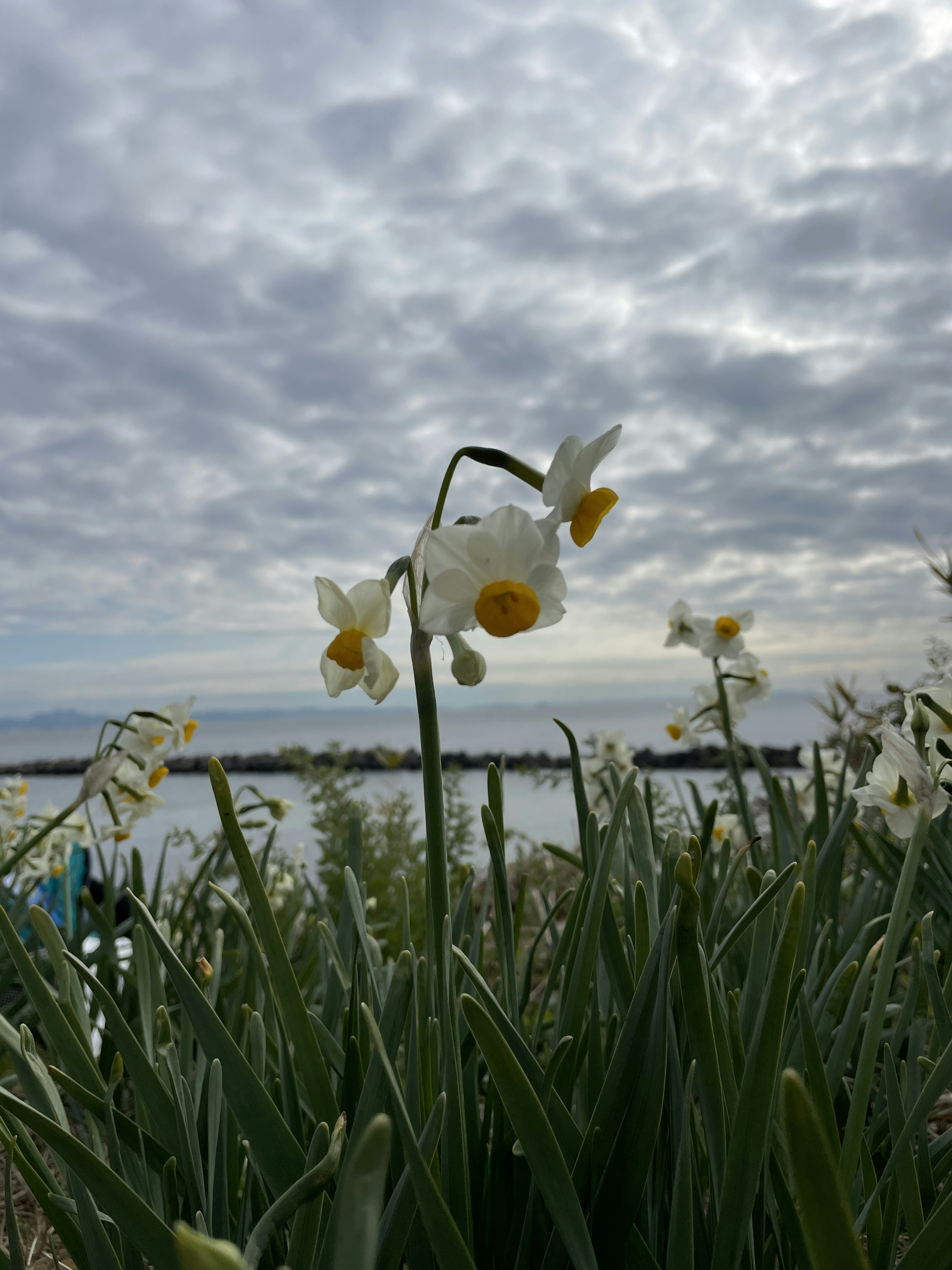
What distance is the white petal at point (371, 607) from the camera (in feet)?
1.95

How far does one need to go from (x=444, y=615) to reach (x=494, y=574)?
44 millimetres

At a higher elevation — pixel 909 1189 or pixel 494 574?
pixel 494 574

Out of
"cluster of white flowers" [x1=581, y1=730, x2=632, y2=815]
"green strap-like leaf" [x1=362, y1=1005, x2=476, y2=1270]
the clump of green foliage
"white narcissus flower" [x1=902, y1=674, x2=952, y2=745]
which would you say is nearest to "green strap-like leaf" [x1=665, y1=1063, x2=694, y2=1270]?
"green strap-like leaf" [x1=362, y1=1005, x2=476, y2=1270]

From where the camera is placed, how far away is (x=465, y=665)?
58 centimetres

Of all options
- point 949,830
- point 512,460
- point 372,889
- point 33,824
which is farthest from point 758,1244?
point 33,824

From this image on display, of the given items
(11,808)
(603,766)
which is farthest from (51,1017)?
(11,808)

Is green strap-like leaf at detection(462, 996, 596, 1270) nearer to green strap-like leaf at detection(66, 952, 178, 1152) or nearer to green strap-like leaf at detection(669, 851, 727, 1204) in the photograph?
green strap-like leaf at detection(669, 851, 727, 1204)

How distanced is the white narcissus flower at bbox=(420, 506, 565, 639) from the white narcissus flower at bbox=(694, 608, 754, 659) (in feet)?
4.55

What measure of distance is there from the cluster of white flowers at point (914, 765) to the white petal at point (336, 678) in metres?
0.42

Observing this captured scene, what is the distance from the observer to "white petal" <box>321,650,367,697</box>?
0.64m

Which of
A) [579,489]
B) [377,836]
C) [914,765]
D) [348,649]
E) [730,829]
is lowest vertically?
[377,836]

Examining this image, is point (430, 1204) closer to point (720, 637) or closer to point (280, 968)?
point (280, 968)

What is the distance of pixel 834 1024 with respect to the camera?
38.0 inches

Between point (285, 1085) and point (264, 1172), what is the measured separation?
0.49ft
